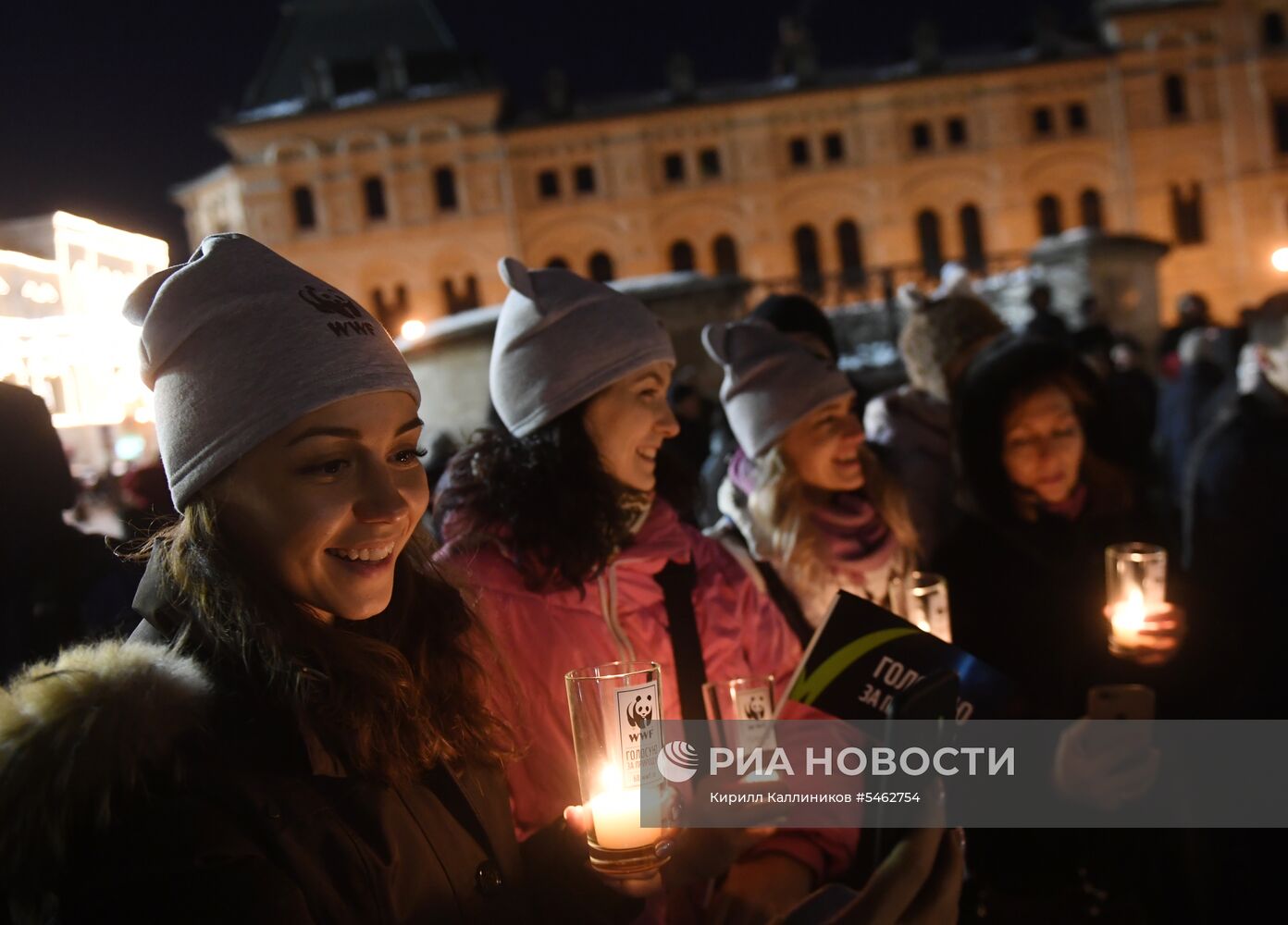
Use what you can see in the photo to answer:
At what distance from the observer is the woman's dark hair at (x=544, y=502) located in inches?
98.6

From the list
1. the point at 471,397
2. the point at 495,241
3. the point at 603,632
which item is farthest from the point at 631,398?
the point at 495,241

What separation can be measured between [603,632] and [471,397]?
5544mm

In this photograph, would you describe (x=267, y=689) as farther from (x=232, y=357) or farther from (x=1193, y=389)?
(x=1193, y=389)

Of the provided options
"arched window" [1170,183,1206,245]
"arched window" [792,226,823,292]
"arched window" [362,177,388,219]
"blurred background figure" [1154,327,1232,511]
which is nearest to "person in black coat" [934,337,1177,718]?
"blurred background figure" [1154,327,1232,511]

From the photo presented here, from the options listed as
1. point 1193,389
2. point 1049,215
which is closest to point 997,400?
point 1193,389

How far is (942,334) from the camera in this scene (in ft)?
16.1

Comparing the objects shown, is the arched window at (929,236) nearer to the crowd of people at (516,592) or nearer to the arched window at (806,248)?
the arched window at (806,248)

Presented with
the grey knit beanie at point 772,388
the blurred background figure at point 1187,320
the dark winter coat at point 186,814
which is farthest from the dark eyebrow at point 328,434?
the blurred background figure at point 1187,320

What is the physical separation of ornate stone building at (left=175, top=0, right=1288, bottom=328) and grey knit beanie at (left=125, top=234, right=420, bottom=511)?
3718 centimetres

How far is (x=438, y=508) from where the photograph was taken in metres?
2.74

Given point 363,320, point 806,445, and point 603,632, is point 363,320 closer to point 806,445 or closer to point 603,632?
point 603,632

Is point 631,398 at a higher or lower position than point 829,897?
higher

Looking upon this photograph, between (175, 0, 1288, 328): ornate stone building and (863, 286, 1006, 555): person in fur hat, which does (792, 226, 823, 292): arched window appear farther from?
(863, 286, 1006, 555): person in fur hat

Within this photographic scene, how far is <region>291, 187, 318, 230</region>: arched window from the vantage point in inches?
1517
